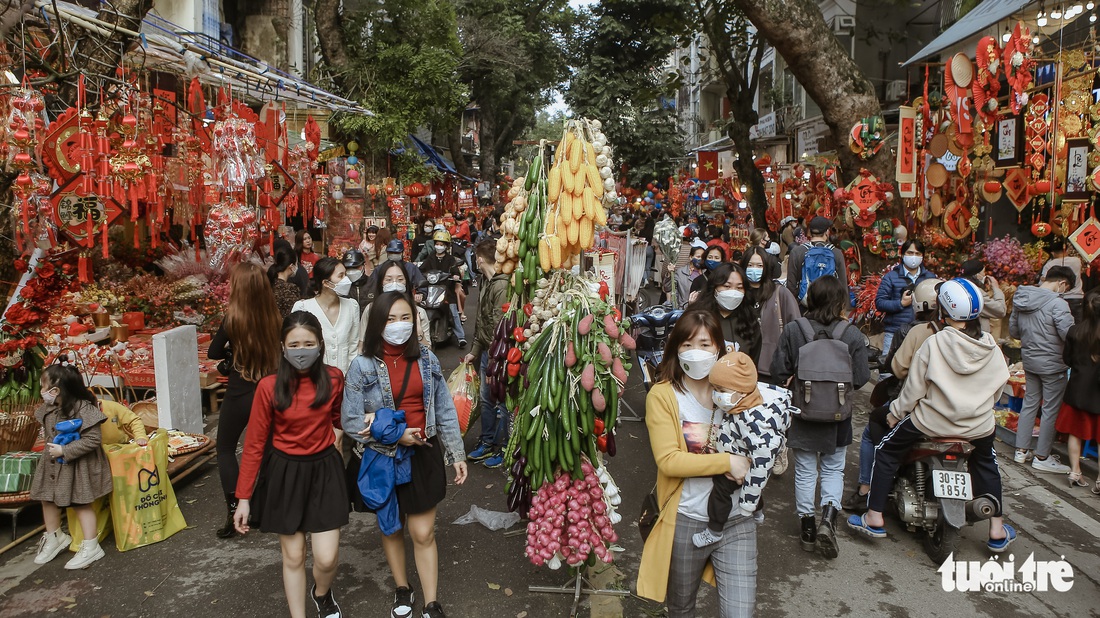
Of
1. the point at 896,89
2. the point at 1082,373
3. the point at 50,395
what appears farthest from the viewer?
the point at 896,89

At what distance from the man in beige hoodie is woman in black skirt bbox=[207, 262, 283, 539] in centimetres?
396

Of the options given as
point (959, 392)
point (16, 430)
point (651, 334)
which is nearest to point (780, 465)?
point (651, 334)

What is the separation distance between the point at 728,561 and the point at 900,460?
A: 89.3 inches

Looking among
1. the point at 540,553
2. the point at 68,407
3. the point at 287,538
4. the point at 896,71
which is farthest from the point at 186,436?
the point at 896,71

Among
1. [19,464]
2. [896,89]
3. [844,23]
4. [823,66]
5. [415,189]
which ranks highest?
[844,23]

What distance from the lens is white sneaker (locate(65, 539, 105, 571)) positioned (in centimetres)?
468

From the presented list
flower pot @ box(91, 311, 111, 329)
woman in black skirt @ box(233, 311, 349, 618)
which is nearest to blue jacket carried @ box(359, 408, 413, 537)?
woman in black skirt @ box(233, 311, 349, 618)

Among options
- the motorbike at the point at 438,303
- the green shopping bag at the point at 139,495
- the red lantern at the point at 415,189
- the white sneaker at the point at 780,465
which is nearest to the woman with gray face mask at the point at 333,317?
the green shopping bag at the point at 139,495

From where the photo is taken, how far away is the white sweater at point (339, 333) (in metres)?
5.41

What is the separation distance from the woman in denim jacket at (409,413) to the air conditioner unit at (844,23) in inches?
755

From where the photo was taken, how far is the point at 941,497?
458 cm

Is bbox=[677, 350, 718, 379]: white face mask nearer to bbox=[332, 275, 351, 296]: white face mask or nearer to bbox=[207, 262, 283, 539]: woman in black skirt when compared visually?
bbox=[207, 262, 283, 539]: woman in black skirt

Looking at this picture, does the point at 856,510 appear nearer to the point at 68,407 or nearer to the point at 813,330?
the point at 813,330

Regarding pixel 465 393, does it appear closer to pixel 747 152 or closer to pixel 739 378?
pixel 739 378
